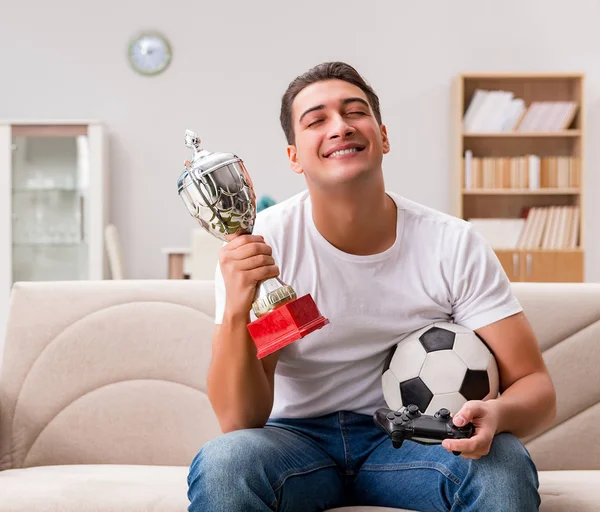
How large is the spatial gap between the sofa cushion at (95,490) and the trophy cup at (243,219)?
1.25 ft

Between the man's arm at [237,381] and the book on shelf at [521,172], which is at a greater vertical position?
the book on shelf at [521,172]

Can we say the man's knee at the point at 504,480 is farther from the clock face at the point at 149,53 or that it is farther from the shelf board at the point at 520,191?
the clock face at the point at 149,53

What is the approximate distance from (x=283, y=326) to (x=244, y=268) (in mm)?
126

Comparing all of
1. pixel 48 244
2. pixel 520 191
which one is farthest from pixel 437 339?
pixel 48 244

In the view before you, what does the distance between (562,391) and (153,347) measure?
0.96 m

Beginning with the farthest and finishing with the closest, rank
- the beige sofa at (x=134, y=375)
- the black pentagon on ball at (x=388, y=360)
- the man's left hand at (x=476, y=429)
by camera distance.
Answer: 1. the beige sofa at (x=134, y=375)
2. the black pentagon on ball at (x=388, y=360)
3. the man's left hand at (x=476, y=429)

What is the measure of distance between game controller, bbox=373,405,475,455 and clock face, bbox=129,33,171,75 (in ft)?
15.4

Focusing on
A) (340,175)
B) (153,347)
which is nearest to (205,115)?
(153,347)

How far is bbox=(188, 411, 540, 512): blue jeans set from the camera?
1257 millimetres

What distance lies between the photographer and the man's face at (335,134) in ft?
5.00

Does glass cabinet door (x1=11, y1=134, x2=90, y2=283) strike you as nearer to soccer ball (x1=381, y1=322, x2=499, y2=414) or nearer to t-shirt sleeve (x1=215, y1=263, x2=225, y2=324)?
t-shirt sleeve (x1=215, y1=263, x2=225, y2=324)

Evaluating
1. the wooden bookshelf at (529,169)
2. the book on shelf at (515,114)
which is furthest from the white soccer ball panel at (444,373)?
the book on shelf at (515,114)

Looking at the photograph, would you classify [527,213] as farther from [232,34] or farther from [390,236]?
[390,236]

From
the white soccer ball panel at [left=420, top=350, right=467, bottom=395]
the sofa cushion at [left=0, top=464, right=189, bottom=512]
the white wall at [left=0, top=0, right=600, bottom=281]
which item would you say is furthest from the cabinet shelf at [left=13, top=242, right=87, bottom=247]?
the white soccer ball panel at [left=420, top=350, right=467, bottom=395]
